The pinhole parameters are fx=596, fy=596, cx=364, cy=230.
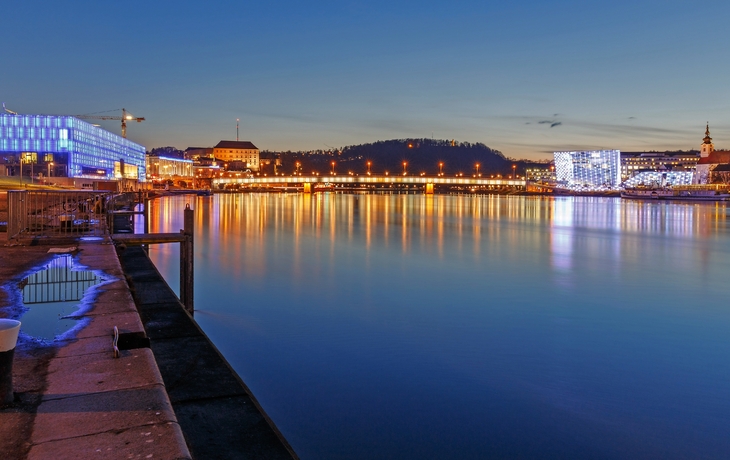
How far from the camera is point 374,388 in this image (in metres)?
8.55

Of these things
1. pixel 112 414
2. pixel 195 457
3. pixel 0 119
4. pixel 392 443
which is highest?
pixel 0 119

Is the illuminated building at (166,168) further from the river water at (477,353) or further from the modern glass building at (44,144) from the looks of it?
the river water at (477,353)

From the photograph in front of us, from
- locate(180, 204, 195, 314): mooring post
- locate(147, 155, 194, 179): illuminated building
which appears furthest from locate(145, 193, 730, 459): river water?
locate(147, 155, 194, 179): illuminated building

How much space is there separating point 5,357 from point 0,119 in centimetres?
10236

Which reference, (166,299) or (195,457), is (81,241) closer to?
(166,299)

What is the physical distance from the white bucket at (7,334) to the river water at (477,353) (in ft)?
11.3

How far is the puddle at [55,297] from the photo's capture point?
275 inches

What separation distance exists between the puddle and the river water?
2.62 meters

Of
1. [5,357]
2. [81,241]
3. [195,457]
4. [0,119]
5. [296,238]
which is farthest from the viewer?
[0,119]

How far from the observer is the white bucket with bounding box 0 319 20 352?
409cm

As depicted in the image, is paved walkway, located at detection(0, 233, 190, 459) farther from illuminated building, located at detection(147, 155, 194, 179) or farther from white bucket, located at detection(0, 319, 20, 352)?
illuminated building, located at detection(147, 155, 194, 179)

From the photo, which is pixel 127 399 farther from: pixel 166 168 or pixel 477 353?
pixel 166 168

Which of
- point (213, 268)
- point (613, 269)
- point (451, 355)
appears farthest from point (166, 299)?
point (613, 269)

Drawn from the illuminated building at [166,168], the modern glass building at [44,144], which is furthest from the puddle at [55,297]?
the illuminated building at [166,168]
